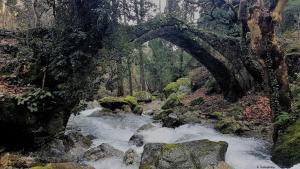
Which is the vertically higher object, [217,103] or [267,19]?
[267,19]

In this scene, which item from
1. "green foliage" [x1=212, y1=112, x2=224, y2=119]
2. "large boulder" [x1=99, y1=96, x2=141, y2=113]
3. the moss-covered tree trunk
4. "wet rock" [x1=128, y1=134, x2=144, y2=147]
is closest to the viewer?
the moss-covered tree trunk

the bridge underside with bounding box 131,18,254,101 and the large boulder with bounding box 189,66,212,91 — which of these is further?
the large boulder with bounding box 189,66,212,91

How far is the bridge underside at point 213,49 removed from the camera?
16.0 metres

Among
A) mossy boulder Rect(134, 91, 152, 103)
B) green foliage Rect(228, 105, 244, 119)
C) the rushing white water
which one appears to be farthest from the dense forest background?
mossy boulder Rect(134, 91, 152, 103)

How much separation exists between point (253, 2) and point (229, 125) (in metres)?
5.47

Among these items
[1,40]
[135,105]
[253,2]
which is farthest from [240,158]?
[135,105]

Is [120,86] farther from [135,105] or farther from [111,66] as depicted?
[111,66]

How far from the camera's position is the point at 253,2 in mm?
10734

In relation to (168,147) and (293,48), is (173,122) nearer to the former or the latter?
(168,147)

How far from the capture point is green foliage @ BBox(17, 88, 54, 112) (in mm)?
10094

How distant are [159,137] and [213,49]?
6.05 m

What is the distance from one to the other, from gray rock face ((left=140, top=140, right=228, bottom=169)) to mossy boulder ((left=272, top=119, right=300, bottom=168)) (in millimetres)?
1456

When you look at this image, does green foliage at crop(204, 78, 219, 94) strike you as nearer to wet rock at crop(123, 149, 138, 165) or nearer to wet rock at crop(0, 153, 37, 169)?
wet rock at crop(123, 149, 138, 165)

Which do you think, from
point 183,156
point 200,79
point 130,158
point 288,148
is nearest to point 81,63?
point 130,158
